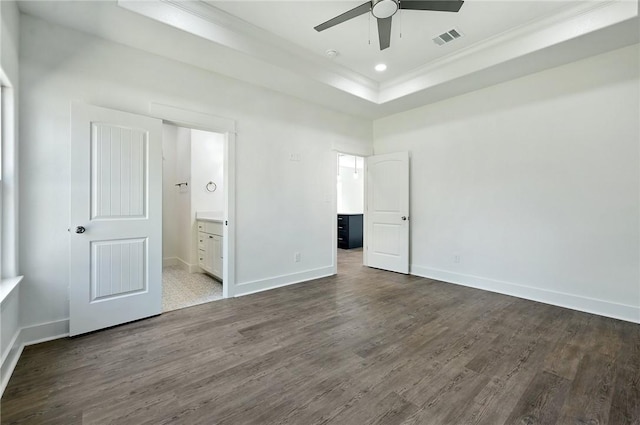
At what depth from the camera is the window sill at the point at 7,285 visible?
186cm

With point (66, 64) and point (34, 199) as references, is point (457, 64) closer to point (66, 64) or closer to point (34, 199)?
point (66, 64)

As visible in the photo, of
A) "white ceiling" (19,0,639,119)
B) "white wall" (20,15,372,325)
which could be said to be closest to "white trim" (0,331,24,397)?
"white wall" (20,15,372,325)

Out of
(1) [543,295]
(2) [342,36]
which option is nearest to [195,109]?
(2) [342,36]

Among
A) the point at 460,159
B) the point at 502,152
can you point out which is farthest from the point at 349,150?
the point at 502,152

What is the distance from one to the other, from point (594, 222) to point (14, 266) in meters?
5.46

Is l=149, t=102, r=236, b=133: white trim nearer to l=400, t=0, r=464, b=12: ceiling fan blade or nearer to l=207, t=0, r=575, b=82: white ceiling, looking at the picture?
l=207, t=0, r=575, b=82: white ceiling

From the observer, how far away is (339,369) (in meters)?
2.01

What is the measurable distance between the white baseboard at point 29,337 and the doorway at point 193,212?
1.24 metres

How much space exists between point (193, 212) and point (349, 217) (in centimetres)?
389

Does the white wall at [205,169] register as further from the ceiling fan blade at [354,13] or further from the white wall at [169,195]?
the ceiling fan blade at [354,13]

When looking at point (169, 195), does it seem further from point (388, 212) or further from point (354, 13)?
point (354, 13)

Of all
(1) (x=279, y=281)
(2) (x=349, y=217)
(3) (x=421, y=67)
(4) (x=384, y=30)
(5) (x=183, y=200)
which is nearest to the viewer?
(4) (x=384, y=30)

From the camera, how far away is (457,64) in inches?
139

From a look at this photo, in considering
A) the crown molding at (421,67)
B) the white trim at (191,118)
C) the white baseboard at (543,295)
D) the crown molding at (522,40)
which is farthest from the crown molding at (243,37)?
the white baseboard at (543,295)
